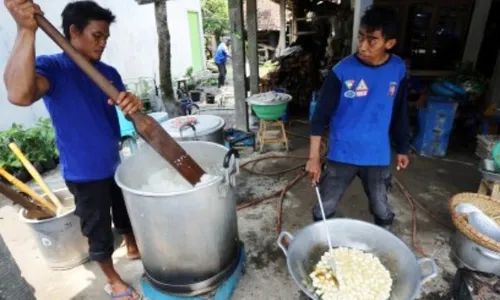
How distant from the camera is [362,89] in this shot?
Answer: 2127 mm

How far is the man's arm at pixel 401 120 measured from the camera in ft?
7.34

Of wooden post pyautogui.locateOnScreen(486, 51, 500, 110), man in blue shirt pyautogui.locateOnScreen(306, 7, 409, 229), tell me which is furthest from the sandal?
wooden post pyautogui.locateOnScreen(486, 51, 500, 110)

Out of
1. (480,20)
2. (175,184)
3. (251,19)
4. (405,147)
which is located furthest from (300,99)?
(175,184)

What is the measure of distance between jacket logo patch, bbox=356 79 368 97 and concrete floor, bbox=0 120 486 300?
5.55 ft

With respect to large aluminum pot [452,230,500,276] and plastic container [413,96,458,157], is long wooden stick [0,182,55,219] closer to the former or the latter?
large aluminum pot [452,230,500,276]

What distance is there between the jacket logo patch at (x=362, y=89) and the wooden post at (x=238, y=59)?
3747 mm

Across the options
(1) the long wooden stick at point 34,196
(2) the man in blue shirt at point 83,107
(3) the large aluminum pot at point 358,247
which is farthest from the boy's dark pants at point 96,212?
(3) the large aluminum pot at point 358,247

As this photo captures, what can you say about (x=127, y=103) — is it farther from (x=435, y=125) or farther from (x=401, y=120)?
(x=435, y=125)

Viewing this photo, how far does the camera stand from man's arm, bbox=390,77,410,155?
2236mm

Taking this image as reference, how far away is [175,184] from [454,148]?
5.07 meters

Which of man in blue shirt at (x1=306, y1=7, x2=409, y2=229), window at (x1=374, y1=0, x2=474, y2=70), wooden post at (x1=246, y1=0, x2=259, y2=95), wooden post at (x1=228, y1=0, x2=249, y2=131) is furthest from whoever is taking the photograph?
window at (x1=374, y1=0, x2=474, y2=70)

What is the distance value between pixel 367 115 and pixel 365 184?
2.01 feet

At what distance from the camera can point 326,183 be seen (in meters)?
2.47

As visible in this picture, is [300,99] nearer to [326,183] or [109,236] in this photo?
[326,183]
